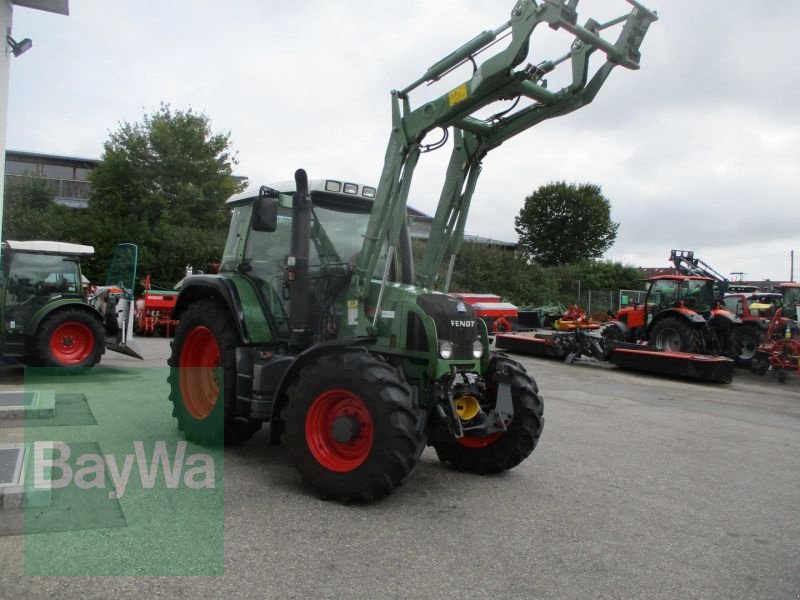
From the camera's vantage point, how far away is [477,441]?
5324mm

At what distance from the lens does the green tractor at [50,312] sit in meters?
9.59

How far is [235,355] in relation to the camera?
17.9 ft

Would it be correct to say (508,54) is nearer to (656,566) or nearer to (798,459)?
(656,566)

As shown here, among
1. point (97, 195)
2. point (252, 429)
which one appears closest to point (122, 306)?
point (252, 429)

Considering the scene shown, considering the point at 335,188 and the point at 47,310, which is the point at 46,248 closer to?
the point at 47,310

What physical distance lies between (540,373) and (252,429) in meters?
8.91

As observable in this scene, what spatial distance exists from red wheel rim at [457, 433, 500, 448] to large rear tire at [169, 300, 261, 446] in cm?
183

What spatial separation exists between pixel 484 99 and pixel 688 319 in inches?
470

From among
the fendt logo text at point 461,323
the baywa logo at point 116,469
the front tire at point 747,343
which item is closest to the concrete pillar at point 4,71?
the baywa logo at point 116,469

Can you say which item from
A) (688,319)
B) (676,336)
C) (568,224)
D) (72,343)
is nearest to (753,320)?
(688,319)

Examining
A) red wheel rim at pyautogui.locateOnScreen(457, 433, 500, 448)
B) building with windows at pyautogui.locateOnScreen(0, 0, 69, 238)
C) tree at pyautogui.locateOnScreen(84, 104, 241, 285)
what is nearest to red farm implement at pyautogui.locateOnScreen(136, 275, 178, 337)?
tree at pyautogui.locateOnScreen(84, 104, 241, 285)

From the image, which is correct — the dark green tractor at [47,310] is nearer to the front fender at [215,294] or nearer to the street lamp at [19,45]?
the street lamp at [19,45]

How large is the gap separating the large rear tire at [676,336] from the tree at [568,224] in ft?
103

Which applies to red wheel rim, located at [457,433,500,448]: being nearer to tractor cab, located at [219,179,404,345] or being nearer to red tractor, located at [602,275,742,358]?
tractor cab, located at [219,179,404,345]
